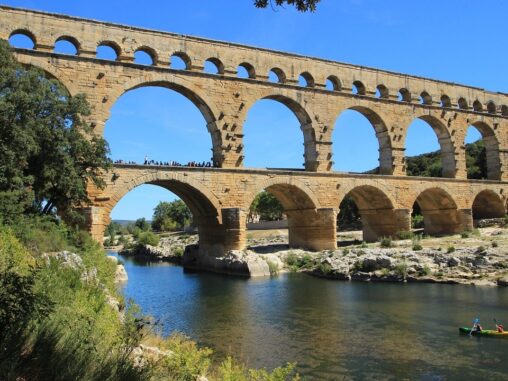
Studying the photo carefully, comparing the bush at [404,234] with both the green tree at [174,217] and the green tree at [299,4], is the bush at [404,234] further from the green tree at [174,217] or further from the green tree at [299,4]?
the green tree at [174,217]

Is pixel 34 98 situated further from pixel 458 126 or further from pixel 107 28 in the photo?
pixel 458 126

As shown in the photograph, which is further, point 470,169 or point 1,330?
point 470,169

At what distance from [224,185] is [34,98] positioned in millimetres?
11068

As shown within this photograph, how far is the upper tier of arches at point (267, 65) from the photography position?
73.0 feet

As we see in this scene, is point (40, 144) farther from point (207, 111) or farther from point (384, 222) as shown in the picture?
point (384, 222)

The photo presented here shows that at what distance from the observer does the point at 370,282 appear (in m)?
20.5

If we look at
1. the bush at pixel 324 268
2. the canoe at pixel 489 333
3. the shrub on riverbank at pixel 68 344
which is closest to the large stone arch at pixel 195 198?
the bush at pixel 324 268

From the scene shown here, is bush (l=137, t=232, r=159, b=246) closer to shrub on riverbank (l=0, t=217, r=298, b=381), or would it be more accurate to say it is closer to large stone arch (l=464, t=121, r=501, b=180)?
large stone arch (l=464, t=121, r=501, b=180)

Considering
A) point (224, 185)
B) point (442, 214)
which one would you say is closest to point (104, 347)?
point (224, 185)

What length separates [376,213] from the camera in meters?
31.4

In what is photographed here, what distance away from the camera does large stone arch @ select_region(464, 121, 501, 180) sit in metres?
37.0

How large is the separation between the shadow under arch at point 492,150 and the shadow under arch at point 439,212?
22.2 ft

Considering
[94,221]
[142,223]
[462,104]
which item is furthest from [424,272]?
[142,223]

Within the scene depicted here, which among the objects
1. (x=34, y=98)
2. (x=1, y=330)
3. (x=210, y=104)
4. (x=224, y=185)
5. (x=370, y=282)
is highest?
(x=210, y=104)
